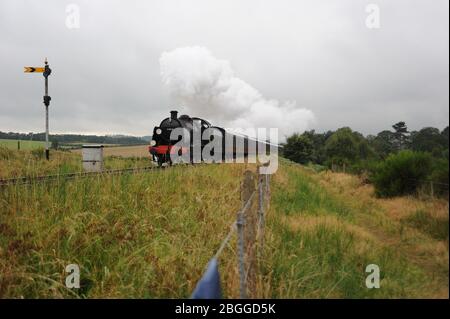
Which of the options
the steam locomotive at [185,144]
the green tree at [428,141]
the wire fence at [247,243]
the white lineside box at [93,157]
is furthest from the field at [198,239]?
the steam locomotive at [185,144]

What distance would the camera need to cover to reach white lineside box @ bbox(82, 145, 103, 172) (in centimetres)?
1234

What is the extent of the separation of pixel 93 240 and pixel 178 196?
2.38 meters

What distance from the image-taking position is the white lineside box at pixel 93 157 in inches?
486

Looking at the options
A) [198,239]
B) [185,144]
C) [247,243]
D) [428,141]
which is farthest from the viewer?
[185,144]

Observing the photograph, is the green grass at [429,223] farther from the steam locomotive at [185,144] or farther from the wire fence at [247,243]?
the steam locomotive at [185,144]

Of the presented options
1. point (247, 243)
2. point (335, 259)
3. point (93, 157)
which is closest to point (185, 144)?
point (93, 157)

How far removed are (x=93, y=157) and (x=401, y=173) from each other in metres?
12.1

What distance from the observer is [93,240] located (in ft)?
16.3

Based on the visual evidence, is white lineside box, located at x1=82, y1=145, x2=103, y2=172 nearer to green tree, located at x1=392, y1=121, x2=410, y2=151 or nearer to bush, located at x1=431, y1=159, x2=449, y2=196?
green tree, located at x1=392, y1=121, x2=410, y2=151

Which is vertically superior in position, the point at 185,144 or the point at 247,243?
the point at 185,144

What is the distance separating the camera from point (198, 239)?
16.2 feet

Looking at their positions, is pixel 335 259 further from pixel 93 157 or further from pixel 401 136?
pixel 93 157
